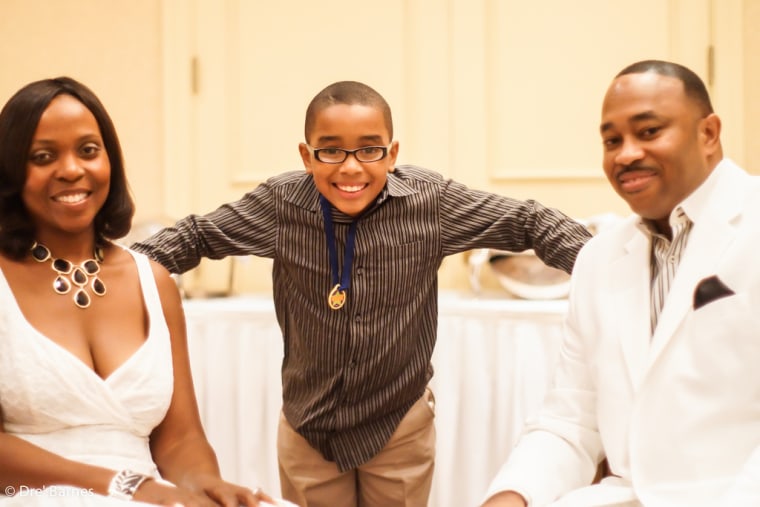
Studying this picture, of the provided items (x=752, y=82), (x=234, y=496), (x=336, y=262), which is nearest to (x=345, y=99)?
(x=336, y=262)

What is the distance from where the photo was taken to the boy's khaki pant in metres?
2.41

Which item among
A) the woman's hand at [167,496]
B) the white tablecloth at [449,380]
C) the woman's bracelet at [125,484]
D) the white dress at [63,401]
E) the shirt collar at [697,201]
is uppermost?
the shirt collar at [697,201]

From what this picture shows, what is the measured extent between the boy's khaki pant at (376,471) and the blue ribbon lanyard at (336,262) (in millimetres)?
439

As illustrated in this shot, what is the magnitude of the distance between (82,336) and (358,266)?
83cm

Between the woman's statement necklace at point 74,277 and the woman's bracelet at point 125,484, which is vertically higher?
the woman's statement necklace at point 74,277

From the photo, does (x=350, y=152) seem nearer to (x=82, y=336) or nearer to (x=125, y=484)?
(x=82, y=336)

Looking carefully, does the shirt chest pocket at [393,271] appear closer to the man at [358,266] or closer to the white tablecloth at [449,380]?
the man at [358,266]

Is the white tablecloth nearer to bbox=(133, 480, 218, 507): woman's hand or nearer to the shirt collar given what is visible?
the shirt collar

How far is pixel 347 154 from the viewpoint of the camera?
2.17 metres

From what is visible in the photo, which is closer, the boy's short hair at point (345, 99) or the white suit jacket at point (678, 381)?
the white suit jacket at point (678, 381)

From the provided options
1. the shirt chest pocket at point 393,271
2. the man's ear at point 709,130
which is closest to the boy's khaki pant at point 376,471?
the shirt chest pocket at point 393,271

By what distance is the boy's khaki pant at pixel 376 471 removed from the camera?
2410 mm

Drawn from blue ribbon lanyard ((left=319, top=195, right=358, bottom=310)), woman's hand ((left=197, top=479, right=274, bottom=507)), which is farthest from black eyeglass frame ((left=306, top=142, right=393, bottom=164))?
woman's hand ((left=197, top=479, right=274, bottom=507))

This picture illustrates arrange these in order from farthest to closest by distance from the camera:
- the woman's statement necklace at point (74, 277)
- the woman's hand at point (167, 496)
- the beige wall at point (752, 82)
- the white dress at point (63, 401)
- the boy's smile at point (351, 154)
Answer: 1. the beige wall at point (752, 82)
2. the boy's smile at point (351, 154)
3. the woman's statement necklace at point (74, 277)
4. the white dress at point (63, 401)
5. the woman's hand at point (167, 496)
